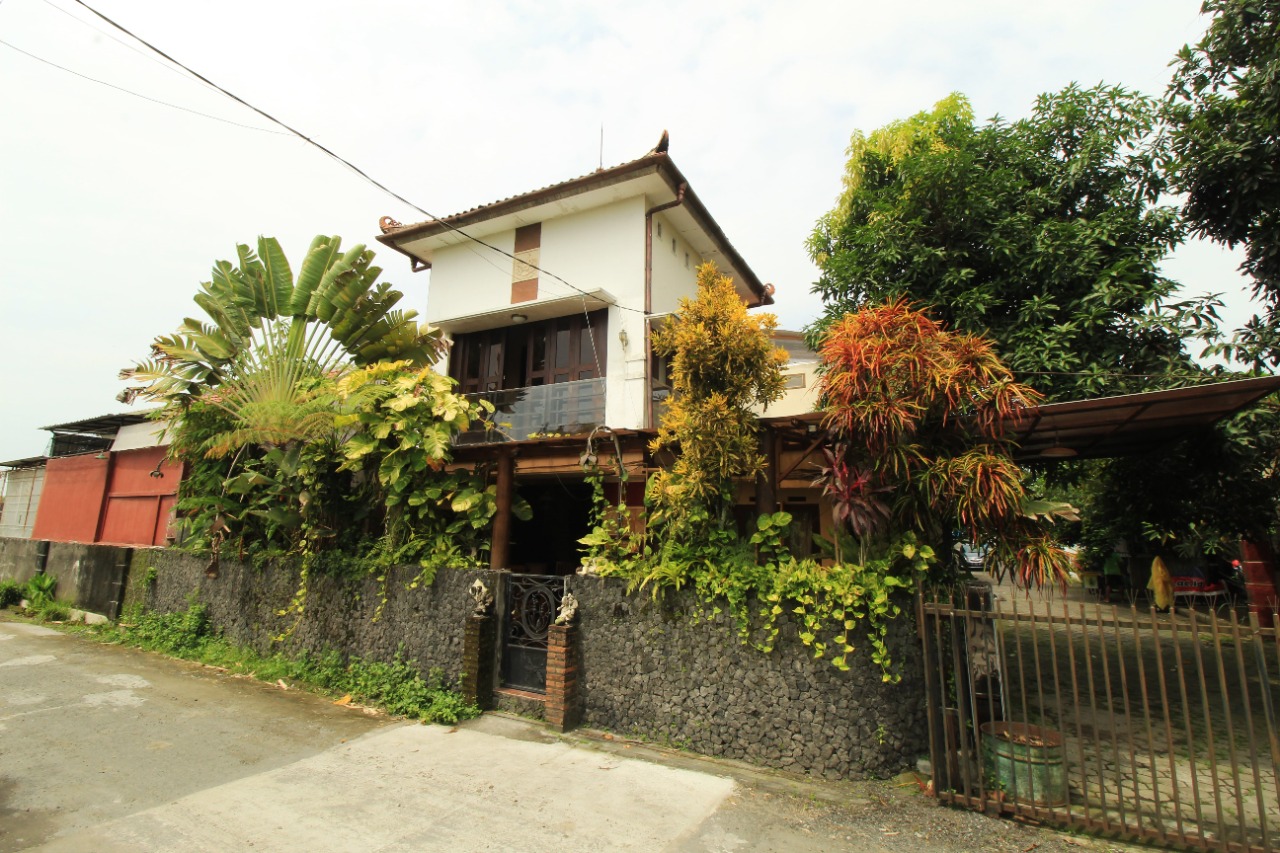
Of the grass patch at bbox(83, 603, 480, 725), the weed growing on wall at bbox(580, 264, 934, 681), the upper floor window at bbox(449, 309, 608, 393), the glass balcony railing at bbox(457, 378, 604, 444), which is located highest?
the upper floor window at bbox(449, 309, 608, 393)

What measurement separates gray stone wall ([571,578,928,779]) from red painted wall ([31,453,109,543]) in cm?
1543

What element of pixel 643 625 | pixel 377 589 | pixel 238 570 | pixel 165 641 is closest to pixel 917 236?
pixel 643 625

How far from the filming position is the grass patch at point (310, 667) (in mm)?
7379

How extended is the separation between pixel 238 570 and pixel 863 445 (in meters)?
10.2

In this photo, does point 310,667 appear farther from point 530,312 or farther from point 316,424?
point 530,312

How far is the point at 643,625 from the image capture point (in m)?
6.61

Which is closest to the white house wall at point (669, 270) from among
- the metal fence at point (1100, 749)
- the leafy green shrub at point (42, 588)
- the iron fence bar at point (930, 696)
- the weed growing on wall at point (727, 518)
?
the weed growing on wall at point (727, 518)

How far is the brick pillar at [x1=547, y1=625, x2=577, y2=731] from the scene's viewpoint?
22.0 feet

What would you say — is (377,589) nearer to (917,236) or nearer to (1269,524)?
(917,236)

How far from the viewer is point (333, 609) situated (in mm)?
8773

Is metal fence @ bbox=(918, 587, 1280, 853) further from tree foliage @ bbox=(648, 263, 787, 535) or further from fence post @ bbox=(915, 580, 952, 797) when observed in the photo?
tree foliage @ bbox=(648, 263, 787, 535)

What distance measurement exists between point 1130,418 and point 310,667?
10.5 meters

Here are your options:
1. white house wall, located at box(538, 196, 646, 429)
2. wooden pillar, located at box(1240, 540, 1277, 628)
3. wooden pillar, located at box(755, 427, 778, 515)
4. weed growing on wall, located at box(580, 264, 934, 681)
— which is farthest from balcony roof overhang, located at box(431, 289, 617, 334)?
wooden pillar, located at box(1240, 540, 1277, 628)

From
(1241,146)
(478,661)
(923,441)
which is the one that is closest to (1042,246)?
(1241,146)
